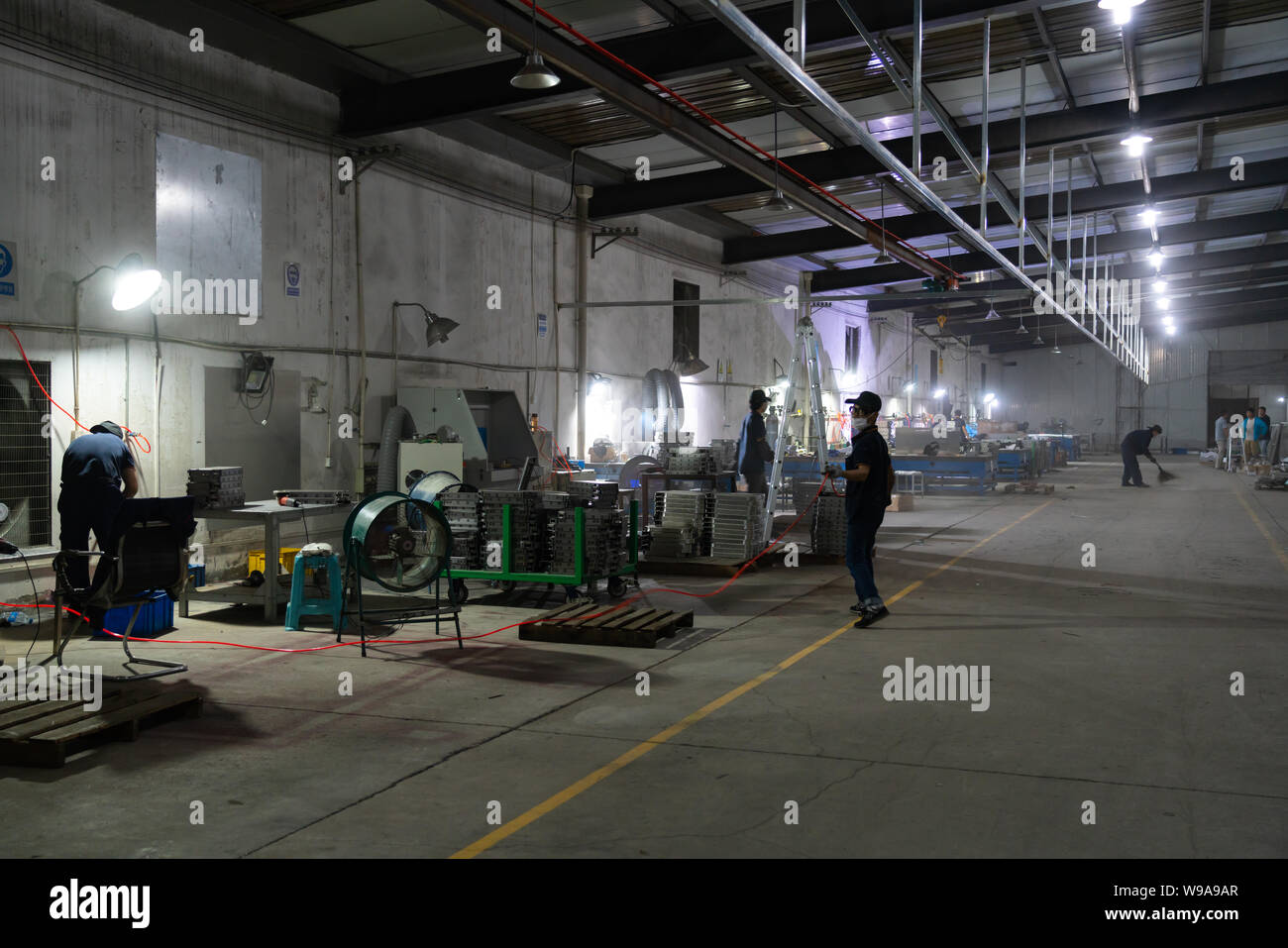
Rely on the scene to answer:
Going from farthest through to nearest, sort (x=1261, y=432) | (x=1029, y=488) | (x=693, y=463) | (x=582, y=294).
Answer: (x=1261, y=432) → (x=1029, y=488) → (x=582, y=294) → (x=693, y=463)

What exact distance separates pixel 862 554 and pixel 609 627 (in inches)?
86.8

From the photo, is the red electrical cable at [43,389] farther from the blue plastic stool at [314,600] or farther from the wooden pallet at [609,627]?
the wooden pallet at [609,627]

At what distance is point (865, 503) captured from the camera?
8.37 m

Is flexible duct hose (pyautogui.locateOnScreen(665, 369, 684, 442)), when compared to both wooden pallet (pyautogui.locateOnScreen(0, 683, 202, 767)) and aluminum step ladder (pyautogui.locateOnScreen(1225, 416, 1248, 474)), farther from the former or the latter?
aluminum step ladder (pyautogui.locateOnScreen(1225, 416, 1248, 474))

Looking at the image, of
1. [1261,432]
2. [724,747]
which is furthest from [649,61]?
[1261,432]

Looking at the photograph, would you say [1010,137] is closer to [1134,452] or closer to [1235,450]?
[1134,452]

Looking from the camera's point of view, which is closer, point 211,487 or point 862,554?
point 862,554

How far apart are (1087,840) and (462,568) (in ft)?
21.2

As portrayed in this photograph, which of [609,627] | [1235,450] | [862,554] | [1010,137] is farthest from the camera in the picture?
[1235,450]

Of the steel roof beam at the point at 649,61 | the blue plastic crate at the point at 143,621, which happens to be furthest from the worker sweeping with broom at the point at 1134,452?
the blue plastic crate at the point at 143,621

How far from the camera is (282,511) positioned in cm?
896


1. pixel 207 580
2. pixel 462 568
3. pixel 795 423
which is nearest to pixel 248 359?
pixel 207 580
